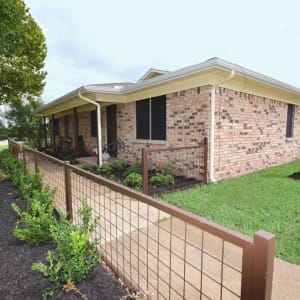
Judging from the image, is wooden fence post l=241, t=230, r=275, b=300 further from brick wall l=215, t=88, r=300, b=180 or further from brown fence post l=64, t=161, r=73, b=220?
brick wall l=215, t=88, r=300, b=180

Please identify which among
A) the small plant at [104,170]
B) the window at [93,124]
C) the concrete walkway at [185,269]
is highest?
the window at [93,124]

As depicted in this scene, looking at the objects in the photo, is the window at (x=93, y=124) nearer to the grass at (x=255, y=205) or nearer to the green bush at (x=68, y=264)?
the grass at (x=255, y=205)

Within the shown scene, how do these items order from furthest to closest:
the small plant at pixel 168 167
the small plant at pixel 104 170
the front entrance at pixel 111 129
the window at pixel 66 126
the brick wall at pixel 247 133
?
the window at pixel 66 126, the front entrance at pixel 111 129, the small plant at pixel 104 170, the small plant at pixel 168 167, the brick wall at pixel 247 133

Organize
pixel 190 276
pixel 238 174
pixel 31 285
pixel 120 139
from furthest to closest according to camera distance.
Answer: pixel 120 139 < pixel 238 174 < pixel 190 276 < pixel 31 285

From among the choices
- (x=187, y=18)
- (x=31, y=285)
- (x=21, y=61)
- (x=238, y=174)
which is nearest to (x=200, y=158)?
(x=238, y=174)

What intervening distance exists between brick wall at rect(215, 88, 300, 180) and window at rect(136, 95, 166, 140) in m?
1.74

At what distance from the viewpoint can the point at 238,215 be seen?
11.1 ft

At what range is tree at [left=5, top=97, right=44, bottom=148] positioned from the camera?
13652 mm

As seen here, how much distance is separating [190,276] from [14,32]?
5.71 m

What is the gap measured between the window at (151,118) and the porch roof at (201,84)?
0.23m

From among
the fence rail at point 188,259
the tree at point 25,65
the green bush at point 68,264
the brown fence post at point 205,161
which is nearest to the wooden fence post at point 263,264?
the fence rail at point 188,259

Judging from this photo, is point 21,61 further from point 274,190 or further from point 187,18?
point 274,190

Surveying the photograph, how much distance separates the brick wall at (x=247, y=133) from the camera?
5.41 meters

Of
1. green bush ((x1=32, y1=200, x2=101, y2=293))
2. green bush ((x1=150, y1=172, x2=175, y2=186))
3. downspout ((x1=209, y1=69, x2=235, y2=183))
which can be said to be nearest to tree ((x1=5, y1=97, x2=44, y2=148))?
green bush ((x1=150, y1=172, x2=175, y2=186))
